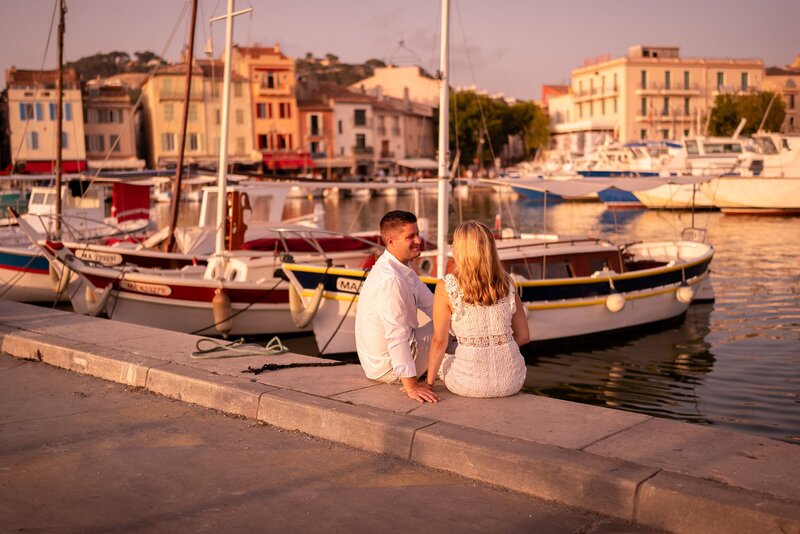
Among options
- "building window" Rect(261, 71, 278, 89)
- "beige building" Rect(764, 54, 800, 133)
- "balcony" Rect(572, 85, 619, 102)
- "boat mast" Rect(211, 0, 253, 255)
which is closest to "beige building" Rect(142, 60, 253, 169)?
"building window" Rect(261, 71, 278, 89)

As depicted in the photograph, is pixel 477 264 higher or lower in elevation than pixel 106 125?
lower

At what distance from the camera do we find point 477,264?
632cm

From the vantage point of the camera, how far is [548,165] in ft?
282

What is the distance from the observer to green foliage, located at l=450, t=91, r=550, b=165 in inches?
3880

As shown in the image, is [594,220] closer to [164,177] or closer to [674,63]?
[164,177]

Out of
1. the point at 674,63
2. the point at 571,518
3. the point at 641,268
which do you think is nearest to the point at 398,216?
the point at 571,518

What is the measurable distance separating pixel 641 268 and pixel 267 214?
31.1ft

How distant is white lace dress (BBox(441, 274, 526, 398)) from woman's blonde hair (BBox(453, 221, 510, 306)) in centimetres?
7

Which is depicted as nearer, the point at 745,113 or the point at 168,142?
the point at 168,142

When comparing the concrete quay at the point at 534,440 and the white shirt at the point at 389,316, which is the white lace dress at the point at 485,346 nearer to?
the concrete quay at the point at 534,440

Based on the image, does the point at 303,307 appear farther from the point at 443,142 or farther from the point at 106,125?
the point at 106,125

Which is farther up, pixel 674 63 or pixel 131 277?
pixel 674 63

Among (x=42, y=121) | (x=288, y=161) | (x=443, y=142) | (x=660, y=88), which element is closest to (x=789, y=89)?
(x=660, y=88)

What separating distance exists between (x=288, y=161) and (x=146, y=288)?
72.2 meters
